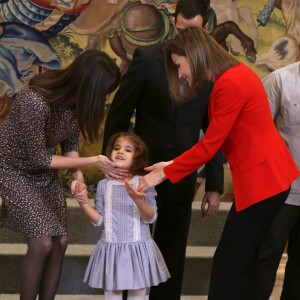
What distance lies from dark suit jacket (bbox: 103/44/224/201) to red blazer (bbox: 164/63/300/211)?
1.44 feet

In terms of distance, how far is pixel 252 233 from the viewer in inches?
127

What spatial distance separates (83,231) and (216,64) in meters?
2.16

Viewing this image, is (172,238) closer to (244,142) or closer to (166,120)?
(166,120)

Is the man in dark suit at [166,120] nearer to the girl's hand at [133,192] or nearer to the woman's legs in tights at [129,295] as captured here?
the woman's legs in tights at [129,295]

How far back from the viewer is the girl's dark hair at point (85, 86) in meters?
3.35

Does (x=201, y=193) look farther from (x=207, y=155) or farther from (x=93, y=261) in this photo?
(x=207, y=155)

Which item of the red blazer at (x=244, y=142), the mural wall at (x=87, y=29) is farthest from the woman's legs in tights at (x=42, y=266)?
the mural wall at (x=87, y=29)

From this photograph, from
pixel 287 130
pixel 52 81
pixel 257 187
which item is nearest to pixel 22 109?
pixel 52 81

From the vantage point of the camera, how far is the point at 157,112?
3.63m

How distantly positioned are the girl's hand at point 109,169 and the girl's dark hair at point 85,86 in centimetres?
15

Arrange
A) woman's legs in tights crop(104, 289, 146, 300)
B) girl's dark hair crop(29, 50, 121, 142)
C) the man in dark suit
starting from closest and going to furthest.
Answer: girl's dark hair crop(29, 50, 121, 142) < the man in dark suit < woman's legs in tights crop(104, 289, 146, 300)

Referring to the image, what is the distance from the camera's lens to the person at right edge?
376 cm

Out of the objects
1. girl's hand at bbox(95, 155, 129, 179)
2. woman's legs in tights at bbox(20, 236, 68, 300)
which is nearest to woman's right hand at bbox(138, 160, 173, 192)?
girl's hand at bbox(95, 155, 129, 179)

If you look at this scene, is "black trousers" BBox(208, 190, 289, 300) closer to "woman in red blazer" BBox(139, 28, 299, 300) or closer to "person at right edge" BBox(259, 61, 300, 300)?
"woman in red blazer" BBox(139, 28, 299, 300)
